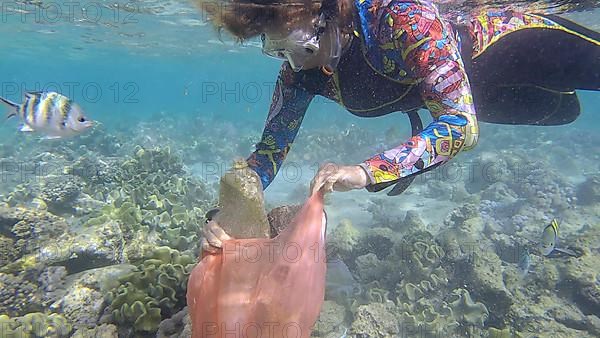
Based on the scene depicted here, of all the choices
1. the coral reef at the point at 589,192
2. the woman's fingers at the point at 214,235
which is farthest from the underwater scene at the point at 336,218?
the coral reef at the point at 589,192

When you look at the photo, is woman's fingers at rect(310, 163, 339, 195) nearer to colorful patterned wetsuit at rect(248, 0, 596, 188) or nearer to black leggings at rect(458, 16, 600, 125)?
colorful patterned wetsuit at rect(248, 0, 596, 188)

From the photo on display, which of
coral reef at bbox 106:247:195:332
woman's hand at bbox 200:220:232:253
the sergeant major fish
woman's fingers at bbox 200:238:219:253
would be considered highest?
woman's hand at bbox 200:220:232:253

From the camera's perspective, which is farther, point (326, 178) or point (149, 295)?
point (149, 295)

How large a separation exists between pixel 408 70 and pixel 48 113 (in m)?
4.97

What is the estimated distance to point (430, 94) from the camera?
2.51m

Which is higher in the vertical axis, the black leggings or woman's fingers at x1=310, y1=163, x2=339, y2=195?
the black leggings

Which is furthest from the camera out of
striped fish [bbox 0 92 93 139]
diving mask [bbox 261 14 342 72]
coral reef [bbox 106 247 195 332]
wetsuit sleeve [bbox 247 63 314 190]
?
striped fish [bbox 0 92 93 139]

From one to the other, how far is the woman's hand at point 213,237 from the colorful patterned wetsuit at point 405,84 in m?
0.85

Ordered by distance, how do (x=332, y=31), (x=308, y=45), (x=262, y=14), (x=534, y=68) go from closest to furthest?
1. (x=262, y=14)
2. (x=308, y=45)
3. (x=332, y=31)
4. (x=534, y=68)

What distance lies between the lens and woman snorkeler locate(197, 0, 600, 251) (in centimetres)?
231

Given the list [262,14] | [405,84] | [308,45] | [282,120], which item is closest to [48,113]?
[282,120]

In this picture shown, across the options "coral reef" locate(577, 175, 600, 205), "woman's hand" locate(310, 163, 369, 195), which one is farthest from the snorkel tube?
"coral reef" locate(577, 175, 600, 205)

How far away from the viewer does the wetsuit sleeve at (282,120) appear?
371 cm

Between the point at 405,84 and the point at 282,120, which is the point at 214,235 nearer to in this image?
the point at 282,120
